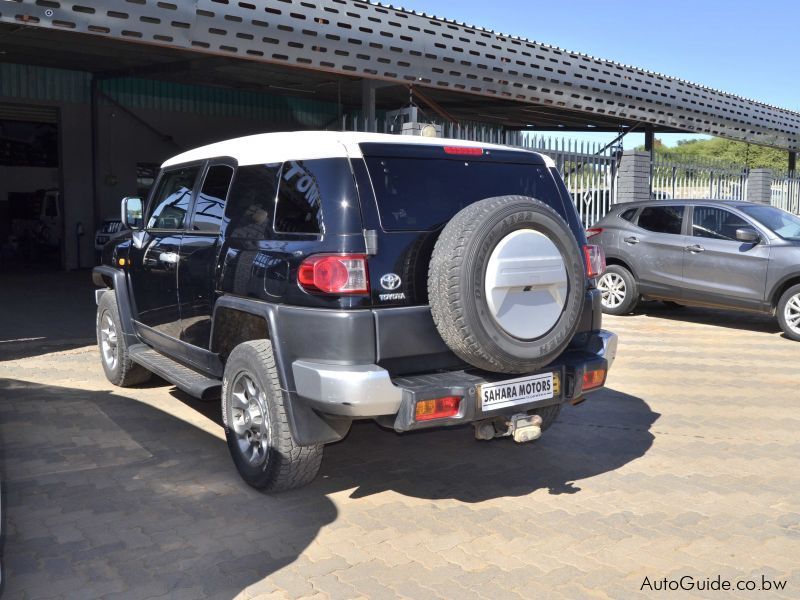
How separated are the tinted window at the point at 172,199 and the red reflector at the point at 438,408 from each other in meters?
2.48

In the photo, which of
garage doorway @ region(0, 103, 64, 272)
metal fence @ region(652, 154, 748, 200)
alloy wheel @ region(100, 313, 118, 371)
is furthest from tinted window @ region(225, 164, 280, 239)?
garage doorway @ region(0, 103, 64, 272)

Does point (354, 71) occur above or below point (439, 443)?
above

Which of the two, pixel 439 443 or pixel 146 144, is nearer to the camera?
pixel 439 443

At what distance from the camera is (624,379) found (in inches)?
287

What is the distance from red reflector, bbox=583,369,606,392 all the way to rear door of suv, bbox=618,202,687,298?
21.2 ft

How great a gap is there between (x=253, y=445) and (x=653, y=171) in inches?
527

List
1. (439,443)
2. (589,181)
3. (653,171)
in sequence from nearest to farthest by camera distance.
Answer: (439,443) < (589,181) < (653,171)

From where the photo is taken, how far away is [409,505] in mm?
4250

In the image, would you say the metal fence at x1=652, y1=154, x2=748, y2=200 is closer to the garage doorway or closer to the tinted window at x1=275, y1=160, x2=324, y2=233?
the tinted window at x1=275, y1=160, x2=324, y2=233

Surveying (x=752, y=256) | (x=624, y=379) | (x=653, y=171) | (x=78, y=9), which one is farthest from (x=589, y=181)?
(x=78, y=9)

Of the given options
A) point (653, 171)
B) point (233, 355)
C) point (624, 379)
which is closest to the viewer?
point (233, 355)

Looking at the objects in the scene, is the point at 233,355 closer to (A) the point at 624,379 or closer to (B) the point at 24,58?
(A) the point at 624,379

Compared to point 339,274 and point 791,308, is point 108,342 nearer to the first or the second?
point 339,274

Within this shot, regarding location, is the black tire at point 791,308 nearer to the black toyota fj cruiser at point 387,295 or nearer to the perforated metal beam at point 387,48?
the perforated metal beam at point 387,48
